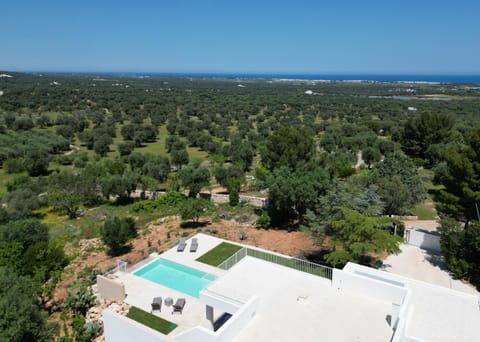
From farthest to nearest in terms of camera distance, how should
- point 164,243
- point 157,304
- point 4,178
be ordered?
point 4,178, point 164,243, point 157,304

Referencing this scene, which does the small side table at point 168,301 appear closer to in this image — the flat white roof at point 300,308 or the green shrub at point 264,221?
the flat white roof at point 300,308

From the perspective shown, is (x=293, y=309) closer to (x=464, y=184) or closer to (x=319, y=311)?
(x=319, y=311)

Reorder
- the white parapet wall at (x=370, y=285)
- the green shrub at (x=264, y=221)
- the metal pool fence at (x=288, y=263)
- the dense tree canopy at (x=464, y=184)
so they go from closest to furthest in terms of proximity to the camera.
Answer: the white parapet wall at (x=370, y=285) → the metal pool fence at (x=288, y=263) → the dense tree canopy at (x=464, y=184) → the green shrub at (x=264, y=221)

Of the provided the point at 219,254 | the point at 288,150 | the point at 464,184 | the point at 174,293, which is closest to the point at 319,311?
the point at 174,293

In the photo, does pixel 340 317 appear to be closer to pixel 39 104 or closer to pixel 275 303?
pixel 275 303

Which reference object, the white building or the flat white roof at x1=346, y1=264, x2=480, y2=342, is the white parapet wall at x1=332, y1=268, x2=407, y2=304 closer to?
the white building

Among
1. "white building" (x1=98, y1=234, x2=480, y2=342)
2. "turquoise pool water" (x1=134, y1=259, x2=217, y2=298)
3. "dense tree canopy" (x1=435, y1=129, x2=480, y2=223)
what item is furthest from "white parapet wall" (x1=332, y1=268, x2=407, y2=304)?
"dense tree canopy" (x1=435, y1=129, x2=480, y2=223)

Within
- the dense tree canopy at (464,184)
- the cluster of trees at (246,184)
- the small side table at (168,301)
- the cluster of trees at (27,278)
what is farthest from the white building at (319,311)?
the dense tree canopy at (464,184)
